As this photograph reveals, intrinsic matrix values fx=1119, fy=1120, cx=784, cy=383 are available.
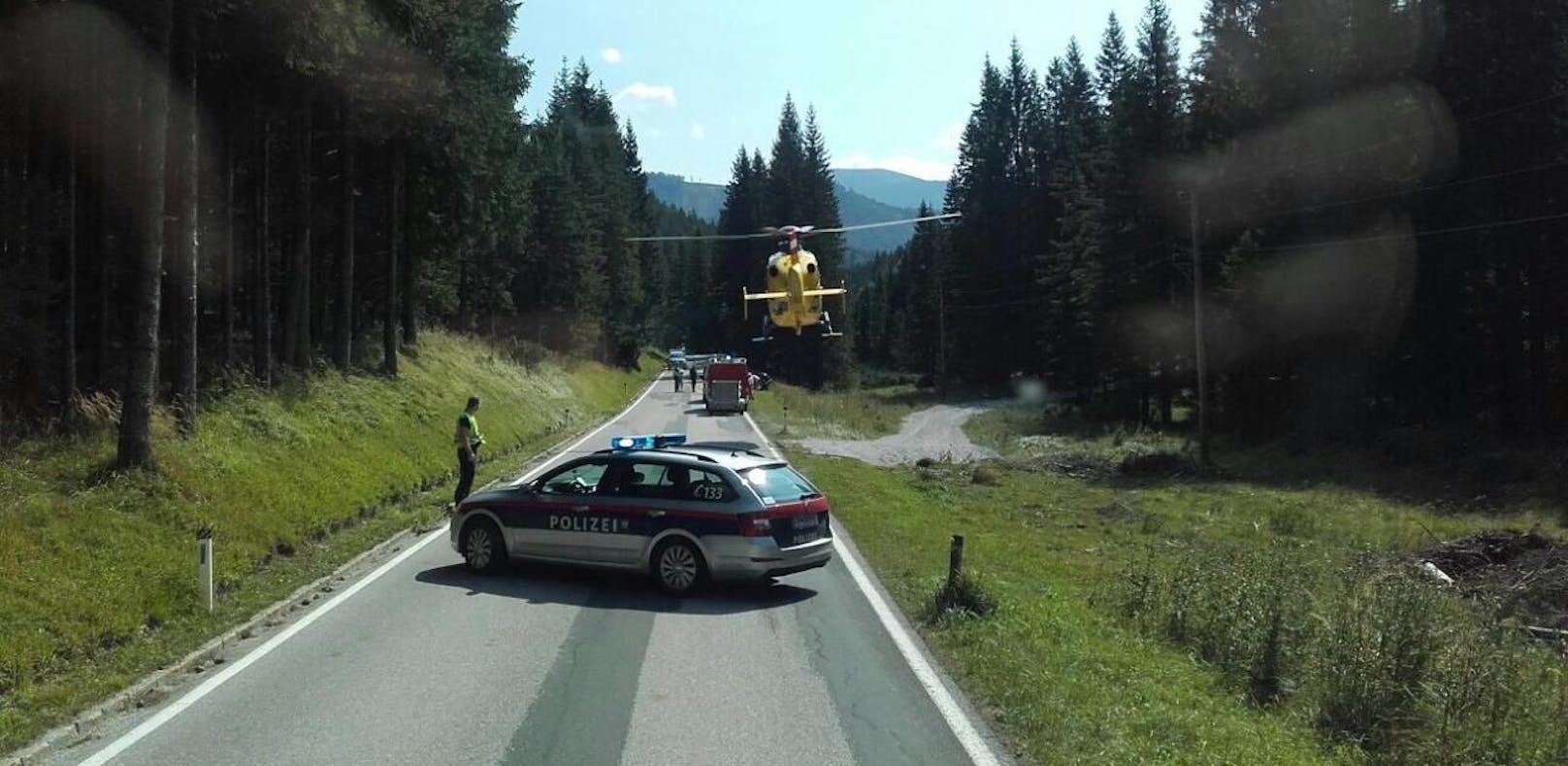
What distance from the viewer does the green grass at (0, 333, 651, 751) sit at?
8.76 metres

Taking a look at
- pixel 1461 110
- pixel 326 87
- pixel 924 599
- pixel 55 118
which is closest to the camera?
pixel 924 599

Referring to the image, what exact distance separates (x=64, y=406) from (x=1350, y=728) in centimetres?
1641

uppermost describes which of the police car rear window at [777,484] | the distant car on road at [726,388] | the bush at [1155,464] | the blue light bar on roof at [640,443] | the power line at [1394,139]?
the power line at [1394,139]

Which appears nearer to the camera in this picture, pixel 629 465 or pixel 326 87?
pixel 629 465

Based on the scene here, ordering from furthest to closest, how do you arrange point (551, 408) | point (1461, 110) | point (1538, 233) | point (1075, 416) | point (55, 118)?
point (1075, 416) → point (551, 408) → point (1461, 110) → point (1538, 233) → point (55, 118)

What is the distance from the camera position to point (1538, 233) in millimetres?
31828

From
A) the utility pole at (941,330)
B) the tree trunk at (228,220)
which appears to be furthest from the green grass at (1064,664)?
the utility pole at (941,330)

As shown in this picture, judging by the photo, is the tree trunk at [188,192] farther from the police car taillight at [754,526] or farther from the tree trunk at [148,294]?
the police car taillight at [754,526]

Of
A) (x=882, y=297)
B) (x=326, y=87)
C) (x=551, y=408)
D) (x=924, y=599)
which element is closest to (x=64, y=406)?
(x=326, y=87)

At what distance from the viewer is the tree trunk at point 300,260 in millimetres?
24844

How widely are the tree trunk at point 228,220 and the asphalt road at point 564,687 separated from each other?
11.6 meters

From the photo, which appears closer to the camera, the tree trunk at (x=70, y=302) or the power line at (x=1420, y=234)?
the tree trunk at (x=70, y=302)

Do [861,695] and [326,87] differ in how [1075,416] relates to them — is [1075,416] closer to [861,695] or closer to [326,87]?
[326,87]

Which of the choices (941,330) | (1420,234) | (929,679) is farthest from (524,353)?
(929,679)
